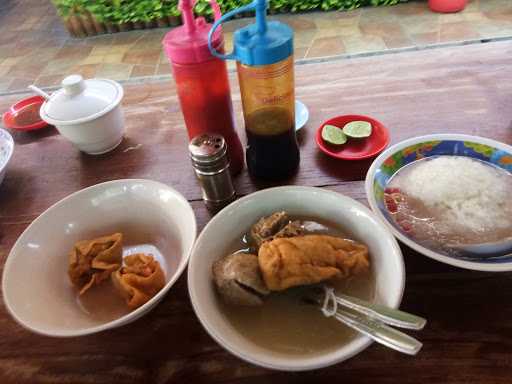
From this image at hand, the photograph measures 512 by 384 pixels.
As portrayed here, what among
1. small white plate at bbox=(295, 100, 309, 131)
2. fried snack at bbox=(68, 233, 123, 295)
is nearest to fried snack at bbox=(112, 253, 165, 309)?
fried snack at bbox=(68, 233, 123, 295)

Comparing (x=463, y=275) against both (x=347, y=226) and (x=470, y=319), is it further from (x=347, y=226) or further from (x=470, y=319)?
(x=347, y=226)

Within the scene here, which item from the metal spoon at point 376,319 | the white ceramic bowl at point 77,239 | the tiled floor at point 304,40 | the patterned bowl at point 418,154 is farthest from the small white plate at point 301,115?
the tiled floor at point 304,40

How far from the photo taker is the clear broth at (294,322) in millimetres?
574

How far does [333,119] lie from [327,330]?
605 millimetres

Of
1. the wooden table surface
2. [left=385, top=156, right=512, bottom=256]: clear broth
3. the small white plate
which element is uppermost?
[left=385, top=156, right=512, bottom=256]: clear broth

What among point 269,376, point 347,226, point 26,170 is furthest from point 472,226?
point 26,170

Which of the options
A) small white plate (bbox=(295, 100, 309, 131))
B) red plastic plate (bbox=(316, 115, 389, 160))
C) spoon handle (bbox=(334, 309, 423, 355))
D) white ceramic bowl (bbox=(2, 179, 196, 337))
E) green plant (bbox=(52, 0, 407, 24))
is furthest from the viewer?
green plant (bbox=(52, 0, 407, 24))

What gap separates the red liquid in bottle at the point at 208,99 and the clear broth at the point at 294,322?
383 millimetres

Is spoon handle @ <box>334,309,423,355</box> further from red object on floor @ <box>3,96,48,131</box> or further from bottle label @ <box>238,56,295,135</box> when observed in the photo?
red object on floor @ <box>3,96,48,131</box>

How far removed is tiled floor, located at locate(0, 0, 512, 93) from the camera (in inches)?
113

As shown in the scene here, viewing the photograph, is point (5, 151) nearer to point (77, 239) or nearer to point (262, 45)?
point (77, 239)

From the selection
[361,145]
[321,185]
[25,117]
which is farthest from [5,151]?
[361,145]

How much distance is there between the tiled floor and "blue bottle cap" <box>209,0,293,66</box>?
7.58ft

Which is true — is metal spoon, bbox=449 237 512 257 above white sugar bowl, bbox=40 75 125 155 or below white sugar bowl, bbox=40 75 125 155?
below
